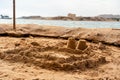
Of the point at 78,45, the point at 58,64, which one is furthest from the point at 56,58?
the point at 78,45

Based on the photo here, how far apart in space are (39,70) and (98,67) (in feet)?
4.06

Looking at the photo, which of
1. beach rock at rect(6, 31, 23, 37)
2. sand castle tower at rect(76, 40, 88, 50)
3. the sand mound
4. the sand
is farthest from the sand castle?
beach rock at rect(6, 31, 23, 37)

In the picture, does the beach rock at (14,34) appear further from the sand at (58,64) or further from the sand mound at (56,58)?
the sand mound at (56,58)

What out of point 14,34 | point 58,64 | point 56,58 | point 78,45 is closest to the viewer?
point 58,64

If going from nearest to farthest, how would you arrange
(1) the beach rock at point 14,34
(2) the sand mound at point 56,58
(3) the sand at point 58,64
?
(3) the sand at point 58,64 → (2) the sand mound at point 56,58 → (1) the beach rock at point 14,34

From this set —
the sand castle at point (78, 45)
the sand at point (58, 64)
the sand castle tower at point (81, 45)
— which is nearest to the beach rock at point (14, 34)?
the sand at point (58, 64)

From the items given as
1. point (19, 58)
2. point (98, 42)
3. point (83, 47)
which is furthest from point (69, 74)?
point (98, 42)

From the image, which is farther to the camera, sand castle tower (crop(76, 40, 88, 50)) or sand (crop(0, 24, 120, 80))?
sand castle tower (crop(76, 40, 88, 50))

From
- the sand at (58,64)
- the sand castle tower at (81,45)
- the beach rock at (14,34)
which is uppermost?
the sand castle tower at (81,45)

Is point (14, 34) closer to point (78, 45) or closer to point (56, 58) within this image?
point (78, 45)

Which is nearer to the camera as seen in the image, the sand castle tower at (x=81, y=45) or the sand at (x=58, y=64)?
the sand at (x=58, y=64)

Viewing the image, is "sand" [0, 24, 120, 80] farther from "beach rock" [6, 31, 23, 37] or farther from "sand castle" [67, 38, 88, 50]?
"beach rock" [6, 31, 23, 37]

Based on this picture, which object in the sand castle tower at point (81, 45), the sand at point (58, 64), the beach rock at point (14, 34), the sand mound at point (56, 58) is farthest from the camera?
the beach rock at point (14, 34)

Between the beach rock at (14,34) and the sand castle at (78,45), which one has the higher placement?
the sand castle at (78,45)
